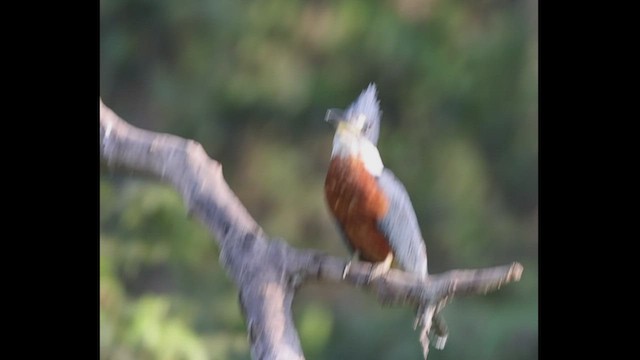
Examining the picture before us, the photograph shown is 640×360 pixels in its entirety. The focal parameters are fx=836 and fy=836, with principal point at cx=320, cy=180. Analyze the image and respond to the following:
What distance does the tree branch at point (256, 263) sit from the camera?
1065 millimetres

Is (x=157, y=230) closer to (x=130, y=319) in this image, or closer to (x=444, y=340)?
(x=130, y=319)

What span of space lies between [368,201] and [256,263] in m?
0.17

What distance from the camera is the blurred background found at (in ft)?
3.73

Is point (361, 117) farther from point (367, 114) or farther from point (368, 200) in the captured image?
point (368, 200)

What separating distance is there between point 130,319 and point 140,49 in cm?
38

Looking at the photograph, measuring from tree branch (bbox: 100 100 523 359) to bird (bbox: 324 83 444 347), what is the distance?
0.02m

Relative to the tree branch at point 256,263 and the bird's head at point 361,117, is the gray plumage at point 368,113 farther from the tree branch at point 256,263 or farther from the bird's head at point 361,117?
the tree branch at point 256,263

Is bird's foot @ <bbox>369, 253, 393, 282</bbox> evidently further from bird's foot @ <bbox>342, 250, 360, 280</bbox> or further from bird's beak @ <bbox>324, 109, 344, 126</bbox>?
bird's beak @ <bbox>324, 109, 344, 126</bbox>

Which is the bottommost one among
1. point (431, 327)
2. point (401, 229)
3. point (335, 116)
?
point (431, 327)

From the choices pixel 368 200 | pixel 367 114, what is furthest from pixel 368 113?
pixel 368 200

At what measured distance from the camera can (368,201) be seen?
1.06 metres
